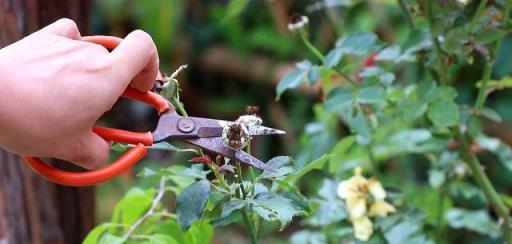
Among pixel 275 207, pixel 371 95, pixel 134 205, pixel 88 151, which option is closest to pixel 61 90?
pixel 88 151

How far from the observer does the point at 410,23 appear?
0.88 m

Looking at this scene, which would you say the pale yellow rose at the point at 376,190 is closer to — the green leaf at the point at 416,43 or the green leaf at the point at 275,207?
the green leaf at the point at 416,43

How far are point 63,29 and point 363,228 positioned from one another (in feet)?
1.30

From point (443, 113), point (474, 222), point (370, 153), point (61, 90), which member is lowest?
point (474, 222)

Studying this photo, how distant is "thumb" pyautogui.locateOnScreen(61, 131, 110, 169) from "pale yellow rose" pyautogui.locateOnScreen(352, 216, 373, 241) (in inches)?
13.6

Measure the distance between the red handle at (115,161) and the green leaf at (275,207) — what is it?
3.7 inches

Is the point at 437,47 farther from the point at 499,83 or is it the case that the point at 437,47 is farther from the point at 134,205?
the point at 134,205

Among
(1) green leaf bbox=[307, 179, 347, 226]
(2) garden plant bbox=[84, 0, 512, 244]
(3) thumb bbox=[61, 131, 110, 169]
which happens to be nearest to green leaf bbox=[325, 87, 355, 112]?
(2) garden plant bbox=[84, 0, 512, 244]


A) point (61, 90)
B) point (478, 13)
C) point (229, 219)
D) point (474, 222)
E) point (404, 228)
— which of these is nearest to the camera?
point (61, 90)

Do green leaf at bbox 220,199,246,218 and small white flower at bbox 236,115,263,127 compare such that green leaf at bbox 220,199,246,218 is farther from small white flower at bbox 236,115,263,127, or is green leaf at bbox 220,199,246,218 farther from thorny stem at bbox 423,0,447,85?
thorny stem at bbox 423,0,447,85

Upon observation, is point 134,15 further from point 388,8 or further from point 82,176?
point 82,176

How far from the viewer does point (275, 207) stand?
601 mm

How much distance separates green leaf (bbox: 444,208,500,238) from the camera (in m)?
0.99

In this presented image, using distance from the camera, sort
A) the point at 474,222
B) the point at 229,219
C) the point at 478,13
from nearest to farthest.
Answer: the point at 229,219 < the point at 478,13 < the point at 474,222
